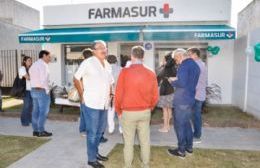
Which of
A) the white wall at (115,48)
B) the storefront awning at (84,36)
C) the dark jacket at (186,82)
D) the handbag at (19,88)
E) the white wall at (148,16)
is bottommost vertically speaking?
the handbag at (19,88)

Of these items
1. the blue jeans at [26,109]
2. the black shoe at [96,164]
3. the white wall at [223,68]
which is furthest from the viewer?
the white wall at [223,68]

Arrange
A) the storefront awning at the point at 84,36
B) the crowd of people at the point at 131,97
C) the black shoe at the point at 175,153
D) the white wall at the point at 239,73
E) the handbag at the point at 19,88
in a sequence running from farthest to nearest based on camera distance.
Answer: the white wall at the point at 239,73
the storefront awning at the point at 84,36
the handbag at the point at 19,88
the black shoe at the point at 175,153
the crowd of people at the point at 131,97

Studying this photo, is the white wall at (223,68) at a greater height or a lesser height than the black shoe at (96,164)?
greater

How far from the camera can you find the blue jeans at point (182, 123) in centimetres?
532

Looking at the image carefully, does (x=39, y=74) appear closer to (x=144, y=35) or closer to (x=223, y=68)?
(x=144, y=35)

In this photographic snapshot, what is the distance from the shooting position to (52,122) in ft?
28.0

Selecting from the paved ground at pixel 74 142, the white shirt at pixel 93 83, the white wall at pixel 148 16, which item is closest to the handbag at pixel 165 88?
the paved ground at pixel 74 142

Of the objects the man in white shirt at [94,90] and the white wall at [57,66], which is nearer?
the man in white shirt at [94,90]

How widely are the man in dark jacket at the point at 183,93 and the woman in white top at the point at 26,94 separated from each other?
3899mm

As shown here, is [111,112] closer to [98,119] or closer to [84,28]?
[98,119]

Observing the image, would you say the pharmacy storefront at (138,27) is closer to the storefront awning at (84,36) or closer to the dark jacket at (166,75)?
the storefront awning at (84,36)

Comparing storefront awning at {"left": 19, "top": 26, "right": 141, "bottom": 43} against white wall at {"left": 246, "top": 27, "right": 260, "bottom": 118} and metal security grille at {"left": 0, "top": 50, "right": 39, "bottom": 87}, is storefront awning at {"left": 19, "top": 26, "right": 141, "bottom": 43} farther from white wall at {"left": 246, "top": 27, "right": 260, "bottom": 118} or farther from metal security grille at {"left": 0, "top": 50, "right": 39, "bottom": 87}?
metal security grille at {"left": 0, "top": 50, "right": 39, "bottom": 87}

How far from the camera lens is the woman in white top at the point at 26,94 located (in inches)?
291

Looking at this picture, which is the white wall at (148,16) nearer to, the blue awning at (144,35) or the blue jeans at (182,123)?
the blue awning at (144,35)
